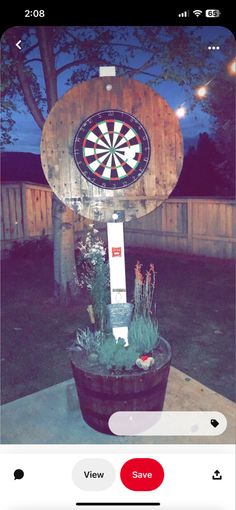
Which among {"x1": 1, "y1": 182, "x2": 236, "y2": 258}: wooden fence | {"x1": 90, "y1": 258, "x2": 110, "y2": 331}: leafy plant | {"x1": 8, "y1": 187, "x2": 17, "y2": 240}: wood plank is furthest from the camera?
{"x1": 8, "y1": 187, "x2": 17, "y2": 240}: wood plank

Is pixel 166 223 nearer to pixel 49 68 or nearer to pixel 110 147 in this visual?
pixel 49 68

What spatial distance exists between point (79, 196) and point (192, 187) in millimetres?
11829

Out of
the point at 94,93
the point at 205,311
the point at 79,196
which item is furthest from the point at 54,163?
the point at 205,311

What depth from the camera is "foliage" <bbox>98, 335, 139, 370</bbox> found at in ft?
11.9

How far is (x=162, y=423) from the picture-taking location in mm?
3719

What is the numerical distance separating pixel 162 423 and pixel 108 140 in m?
2.49

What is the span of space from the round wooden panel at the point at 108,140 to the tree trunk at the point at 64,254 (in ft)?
14.9

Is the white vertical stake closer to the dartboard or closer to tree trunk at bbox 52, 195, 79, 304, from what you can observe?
the dartboard

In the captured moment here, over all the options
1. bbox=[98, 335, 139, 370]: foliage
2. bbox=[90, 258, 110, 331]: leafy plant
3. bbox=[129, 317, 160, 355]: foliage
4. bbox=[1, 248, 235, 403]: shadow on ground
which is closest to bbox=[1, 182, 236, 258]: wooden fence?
bbox=[1, 248, 235, 403]: shadow on ground

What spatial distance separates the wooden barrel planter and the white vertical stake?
25.0 inches

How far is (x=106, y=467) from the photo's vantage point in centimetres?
263

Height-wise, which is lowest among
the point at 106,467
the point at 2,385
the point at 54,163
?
the point at 2,385

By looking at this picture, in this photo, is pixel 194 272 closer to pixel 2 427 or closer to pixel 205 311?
pixel 205 311
